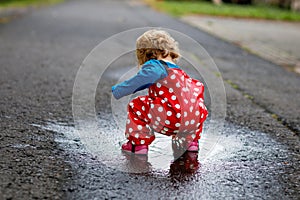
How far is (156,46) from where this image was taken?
3.29m

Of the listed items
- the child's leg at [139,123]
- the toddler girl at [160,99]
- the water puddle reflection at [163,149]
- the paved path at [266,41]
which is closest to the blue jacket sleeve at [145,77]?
the toddler girl at [160,99]

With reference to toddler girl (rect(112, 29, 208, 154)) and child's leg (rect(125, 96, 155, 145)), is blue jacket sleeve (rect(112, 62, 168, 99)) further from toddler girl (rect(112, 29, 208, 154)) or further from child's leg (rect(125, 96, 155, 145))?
child's leg (rect(125, 96, 155, 145))

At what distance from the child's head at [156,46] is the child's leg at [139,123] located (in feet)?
1.07

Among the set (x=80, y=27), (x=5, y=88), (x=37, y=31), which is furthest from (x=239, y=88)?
(x=80, y=27)

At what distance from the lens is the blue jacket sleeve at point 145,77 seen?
317 centimetres

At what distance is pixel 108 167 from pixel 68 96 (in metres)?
2.09

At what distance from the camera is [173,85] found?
3.28 meters

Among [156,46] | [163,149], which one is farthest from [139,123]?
[156,46]

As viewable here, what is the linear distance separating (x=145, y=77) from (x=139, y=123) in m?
0.36

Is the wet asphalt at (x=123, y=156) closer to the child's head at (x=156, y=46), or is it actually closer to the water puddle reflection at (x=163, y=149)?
the water puddle reflection at (x=163, y=149)

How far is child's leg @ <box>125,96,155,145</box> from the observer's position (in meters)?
3.32

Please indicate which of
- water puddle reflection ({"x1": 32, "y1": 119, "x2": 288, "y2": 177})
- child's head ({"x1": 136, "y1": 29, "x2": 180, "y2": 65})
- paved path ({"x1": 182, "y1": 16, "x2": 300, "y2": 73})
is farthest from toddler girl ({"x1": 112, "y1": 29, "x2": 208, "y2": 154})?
paved path ({"x1": 182, "y1": 16, "x2": 300, "y2": 73})

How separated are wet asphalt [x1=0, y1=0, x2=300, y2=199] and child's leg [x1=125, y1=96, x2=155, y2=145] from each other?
0.15 metres

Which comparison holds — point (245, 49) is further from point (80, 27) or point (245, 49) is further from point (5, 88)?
point (5, 88)
